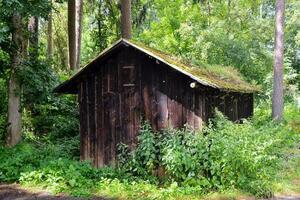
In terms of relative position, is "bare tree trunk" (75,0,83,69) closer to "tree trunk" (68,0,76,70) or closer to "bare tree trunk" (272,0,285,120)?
"tree trunk" (68,0,76,70)

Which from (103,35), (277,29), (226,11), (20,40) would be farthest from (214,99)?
(226,11)

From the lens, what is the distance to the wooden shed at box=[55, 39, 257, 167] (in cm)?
1139

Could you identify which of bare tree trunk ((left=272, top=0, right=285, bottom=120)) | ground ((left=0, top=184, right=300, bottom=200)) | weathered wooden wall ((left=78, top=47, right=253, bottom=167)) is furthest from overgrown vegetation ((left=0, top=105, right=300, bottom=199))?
bare tree trunk ((left=272, top=0, right=285, bottom=120))

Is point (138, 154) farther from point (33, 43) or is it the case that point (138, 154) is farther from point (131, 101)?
point (33, 43)

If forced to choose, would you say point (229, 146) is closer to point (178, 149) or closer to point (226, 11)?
point (178, 149)

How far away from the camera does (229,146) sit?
9.91m

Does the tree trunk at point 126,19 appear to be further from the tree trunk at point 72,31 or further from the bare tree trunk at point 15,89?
the bare tree trunk at point 15,89

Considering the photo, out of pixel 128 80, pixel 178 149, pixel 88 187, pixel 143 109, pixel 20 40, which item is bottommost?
pixel 88 187

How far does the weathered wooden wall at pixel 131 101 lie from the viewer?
11.5 metres

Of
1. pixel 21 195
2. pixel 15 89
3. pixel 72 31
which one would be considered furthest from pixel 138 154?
pixel 72 31

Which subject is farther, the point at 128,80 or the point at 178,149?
Result: the point at 128,80

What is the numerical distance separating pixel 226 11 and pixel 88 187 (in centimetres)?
2492

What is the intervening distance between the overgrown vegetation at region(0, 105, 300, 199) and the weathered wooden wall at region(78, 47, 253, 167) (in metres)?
0.41

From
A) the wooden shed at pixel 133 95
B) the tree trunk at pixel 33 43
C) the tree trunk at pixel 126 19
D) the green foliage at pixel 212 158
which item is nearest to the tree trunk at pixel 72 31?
the tree trunk at pixel 33 43
